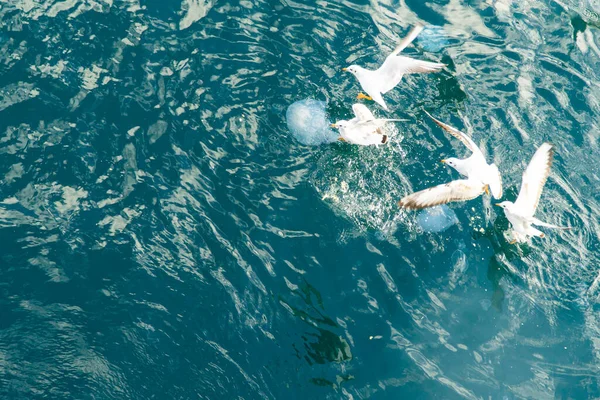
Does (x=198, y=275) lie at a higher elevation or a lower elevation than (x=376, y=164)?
lower

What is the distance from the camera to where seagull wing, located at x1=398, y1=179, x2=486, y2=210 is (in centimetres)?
650

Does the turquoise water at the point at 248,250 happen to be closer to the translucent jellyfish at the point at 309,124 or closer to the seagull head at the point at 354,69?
the translucent jellyfish at the point at 309,124

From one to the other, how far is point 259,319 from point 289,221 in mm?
1359

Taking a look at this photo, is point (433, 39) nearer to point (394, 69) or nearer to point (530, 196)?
point (394, 69)

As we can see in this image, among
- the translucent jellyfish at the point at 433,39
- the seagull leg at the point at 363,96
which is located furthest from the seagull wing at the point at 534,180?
the translucent jellyfish at the point at 433,39

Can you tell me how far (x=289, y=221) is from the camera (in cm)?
743

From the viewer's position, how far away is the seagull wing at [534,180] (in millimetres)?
7184

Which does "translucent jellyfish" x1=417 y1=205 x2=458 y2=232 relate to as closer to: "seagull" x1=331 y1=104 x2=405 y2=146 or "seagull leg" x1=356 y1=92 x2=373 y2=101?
"seagull" x1=331 y1=104 x2=405 y2=146

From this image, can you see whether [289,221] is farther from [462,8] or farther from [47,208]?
[462,8]

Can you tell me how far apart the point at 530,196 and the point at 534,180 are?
23 cm

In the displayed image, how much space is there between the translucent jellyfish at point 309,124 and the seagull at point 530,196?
100 inches

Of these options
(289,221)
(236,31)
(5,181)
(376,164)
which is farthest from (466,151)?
(5,181)

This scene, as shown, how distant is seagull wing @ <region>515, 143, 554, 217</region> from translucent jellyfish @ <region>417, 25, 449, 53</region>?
258cm

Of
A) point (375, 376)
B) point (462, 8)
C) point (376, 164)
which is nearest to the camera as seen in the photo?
point (375, 376)
